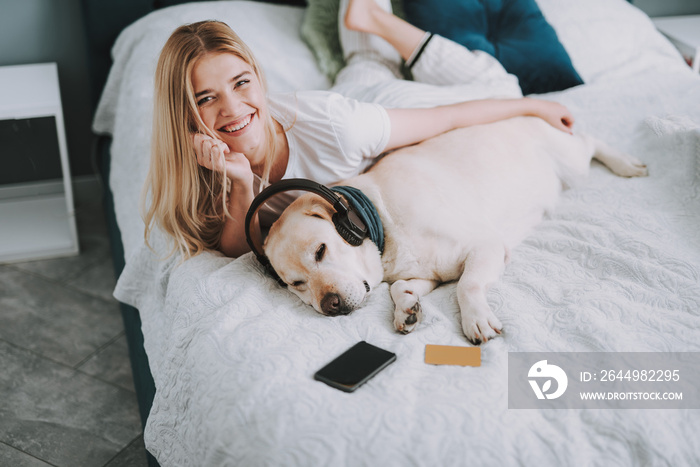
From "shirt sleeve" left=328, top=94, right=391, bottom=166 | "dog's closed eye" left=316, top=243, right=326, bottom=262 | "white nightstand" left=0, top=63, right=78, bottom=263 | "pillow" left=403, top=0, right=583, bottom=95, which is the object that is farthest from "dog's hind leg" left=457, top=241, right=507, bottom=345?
"white nightstand" left=0, top=63, right=78, bottom=263

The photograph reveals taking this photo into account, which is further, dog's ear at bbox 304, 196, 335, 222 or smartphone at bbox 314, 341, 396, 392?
dog's ear at bbox 304, 196, 335, 222

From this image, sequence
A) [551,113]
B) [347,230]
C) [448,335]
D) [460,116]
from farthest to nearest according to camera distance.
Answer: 1. [551,113]
2. [460,116]
3. [347,230]
4. [448,335]

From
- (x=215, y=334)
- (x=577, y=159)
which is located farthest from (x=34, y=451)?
(x=577, y=159)

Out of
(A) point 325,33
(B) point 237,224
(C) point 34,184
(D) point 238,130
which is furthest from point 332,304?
(C) point 34,184

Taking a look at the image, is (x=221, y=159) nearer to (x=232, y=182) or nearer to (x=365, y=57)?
(x=232, y=182)

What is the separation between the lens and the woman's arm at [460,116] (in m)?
1.58

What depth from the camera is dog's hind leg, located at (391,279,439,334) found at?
1121mm

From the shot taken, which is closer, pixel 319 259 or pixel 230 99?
pixel 319 259

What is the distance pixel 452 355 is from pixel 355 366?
174 mm

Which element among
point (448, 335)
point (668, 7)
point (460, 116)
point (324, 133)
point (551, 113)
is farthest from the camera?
point (668, 7)

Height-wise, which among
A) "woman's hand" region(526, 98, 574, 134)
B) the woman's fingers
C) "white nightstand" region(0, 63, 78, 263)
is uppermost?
the woman's fingers

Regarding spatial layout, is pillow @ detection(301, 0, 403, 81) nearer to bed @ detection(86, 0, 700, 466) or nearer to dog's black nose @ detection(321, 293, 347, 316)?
bed @ detection(86, 0, 700, 466)

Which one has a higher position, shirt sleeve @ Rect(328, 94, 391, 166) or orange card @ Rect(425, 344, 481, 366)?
shirt sleeve @ Rect(328, 94, 391, 166)

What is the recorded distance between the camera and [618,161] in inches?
68.1
